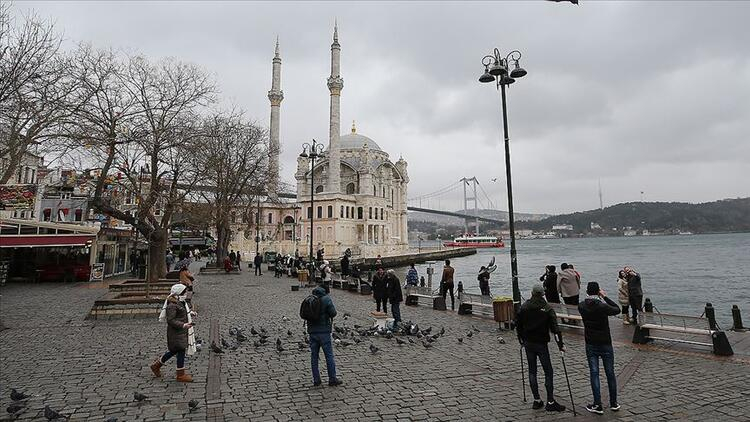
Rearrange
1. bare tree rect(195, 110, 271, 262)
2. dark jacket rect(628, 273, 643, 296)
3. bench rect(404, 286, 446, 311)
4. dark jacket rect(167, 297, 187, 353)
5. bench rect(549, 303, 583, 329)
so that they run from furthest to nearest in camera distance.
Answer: bare tree rect(195, 110, 271, 262)
bench rect(404, 286, 446, 311)
dark jacket rect(628, 273, 643, 296)
bench rect(549, 303, 583, 329)
dark jacket rect(167, 297, 187, 353)

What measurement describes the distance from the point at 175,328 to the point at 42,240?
708 inches

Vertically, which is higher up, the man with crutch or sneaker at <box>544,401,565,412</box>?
the man with crutch

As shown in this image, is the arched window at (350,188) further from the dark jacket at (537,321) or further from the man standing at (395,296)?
the dark jacket at (537,321)

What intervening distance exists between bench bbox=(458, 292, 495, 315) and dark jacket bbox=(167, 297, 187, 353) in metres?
8.02

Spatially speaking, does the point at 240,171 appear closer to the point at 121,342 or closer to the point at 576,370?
the point at 121,342

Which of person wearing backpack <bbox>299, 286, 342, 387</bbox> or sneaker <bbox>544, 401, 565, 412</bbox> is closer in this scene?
sneaker <bbox>544, 401, 565, 412</bbox>

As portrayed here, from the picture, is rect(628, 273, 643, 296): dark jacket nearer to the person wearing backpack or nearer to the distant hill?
the person wearing backpack

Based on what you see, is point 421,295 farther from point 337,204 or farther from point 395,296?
point 337,204

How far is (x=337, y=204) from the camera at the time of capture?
2488 inches

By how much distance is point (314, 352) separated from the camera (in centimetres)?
616

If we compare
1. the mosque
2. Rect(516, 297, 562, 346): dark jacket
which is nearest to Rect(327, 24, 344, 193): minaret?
the mosque

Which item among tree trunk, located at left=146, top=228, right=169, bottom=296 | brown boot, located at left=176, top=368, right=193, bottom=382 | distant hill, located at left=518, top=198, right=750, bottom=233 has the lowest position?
brown boot, located at left=176, top=368, right=193, bottom=382

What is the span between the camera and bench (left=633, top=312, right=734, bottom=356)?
766 centimetres

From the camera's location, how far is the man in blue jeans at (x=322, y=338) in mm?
6184
